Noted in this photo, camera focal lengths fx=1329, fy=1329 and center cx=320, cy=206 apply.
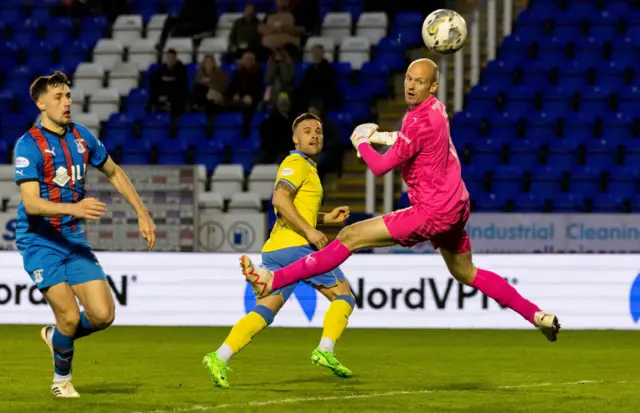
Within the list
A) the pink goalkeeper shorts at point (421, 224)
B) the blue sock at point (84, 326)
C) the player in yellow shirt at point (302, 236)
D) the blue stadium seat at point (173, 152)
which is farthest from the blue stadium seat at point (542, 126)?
the blue sock at point (84, 326)

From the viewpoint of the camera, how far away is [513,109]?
64.1ft

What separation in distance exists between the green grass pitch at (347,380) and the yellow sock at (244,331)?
0.30 m

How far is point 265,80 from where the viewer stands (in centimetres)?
1997

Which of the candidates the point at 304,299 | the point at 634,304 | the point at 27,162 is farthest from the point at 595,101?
the point at 27,162

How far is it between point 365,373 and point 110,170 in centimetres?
279

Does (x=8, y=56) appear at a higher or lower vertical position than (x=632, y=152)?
higher

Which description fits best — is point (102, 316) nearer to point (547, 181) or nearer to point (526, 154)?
point (547, 181)

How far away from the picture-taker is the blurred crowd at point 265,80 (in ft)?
61.5

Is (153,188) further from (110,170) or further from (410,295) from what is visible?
(110,170)

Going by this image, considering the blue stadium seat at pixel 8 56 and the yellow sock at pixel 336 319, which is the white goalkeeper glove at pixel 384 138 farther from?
the blue stadium seat at pixel 8 56

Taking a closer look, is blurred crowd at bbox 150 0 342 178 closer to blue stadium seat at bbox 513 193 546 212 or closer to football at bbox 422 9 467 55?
blue stadium seat at bbox 513 193 546 212

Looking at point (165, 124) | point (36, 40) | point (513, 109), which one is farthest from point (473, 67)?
point (36, 40)

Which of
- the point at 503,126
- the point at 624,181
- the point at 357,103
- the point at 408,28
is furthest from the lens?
the point at 408,28

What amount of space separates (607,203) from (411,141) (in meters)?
10.3
